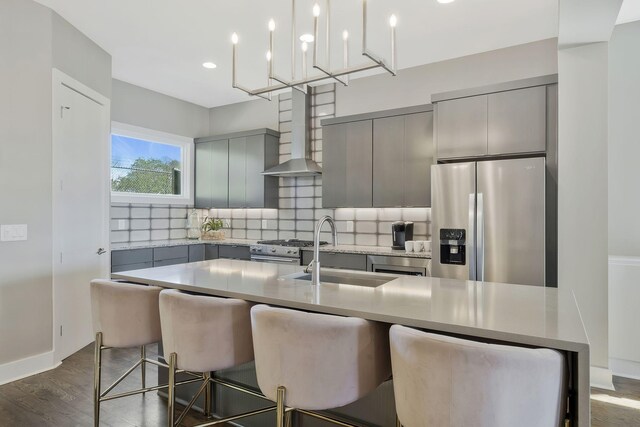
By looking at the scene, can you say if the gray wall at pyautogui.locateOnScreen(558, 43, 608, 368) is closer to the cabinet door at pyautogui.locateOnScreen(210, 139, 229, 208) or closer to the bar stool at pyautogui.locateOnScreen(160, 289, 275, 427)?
the bar stool at pyautogui.locateOnScreen(160, 289, 275, 427)

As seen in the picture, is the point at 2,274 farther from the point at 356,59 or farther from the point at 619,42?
the point at 619,42

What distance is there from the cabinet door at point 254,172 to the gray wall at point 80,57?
1749 mm

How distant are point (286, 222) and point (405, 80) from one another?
2.30 metres

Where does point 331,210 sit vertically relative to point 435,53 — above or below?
below

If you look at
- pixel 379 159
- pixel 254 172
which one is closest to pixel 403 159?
pixel 379 159

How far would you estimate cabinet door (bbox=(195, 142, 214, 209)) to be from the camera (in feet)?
18.0

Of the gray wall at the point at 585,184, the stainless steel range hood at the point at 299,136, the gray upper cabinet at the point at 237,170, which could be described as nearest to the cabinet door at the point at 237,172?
the gray upper cabinet at the point at 237,170

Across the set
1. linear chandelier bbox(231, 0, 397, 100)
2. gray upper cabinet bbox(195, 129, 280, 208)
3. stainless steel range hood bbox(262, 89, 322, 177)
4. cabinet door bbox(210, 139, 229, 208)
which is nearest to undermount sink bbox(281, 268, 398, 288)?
linear chandelier bbox(231, 0, 397, 100)

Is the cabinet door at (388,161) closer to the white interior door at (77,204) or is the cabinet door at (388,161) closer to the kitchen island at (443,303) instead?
the kitchen island at (443,303)

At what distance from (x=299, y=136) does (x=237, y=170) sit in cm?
102

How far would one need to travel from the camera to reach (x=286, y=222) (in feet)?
16.9

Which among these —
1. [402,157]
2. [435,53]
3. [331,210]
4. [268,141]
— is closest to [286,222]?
[331,210]

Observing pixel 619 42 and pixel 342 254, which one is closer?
pixel 619 42

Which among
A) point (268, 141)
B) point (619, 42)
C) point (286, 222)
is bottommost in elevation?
point (286, 222)
